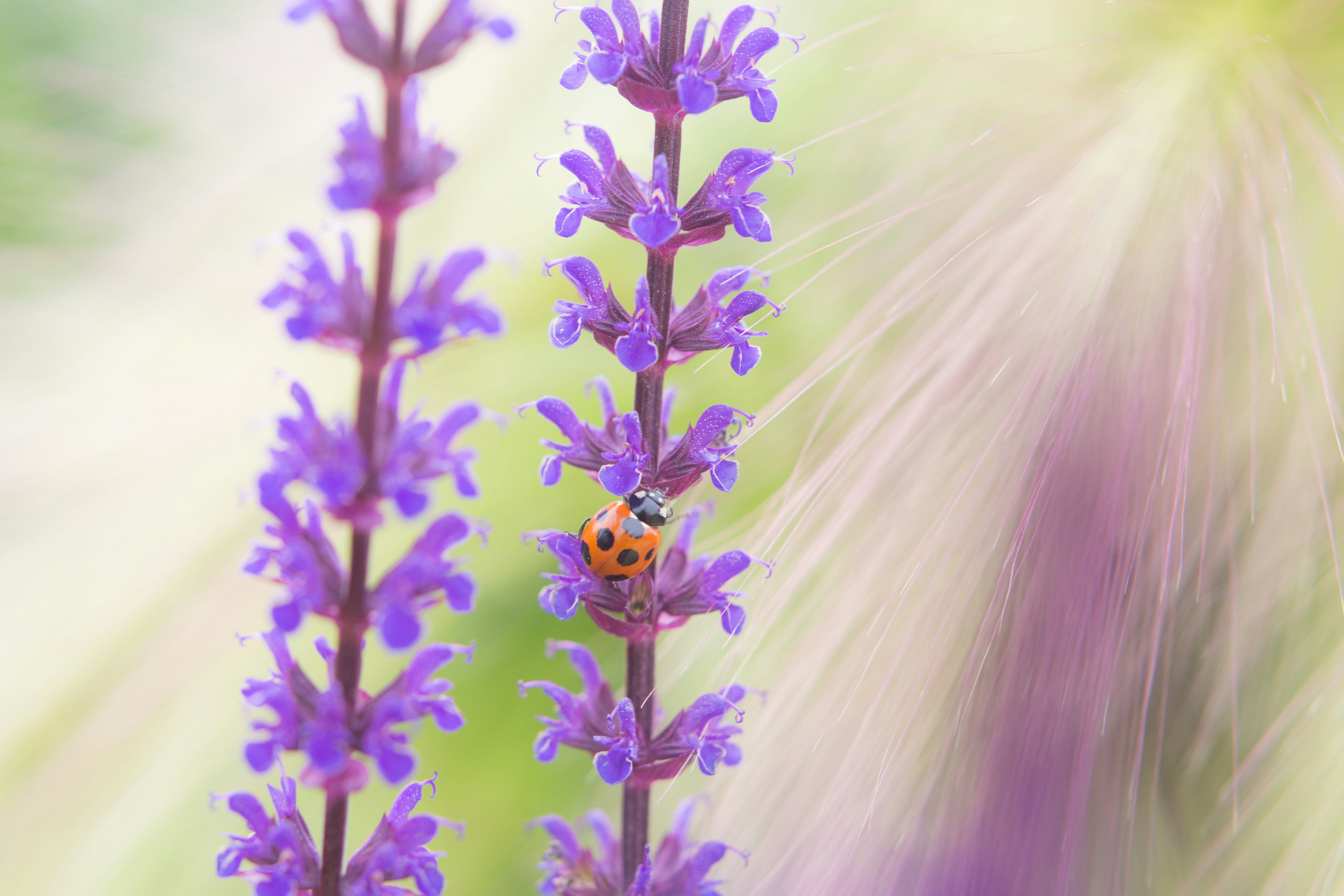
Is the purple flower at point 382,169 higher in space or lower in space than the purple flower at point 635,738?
higher

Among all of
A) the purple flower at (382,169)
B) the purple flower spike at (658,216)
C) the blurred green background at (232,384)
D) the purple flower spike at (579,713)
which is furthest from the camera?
the blurred green background at (232,384)

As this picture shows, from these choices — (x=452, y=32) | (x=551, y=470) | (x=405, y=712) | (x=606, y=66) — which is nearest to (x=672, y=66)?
(x=606, y=66)

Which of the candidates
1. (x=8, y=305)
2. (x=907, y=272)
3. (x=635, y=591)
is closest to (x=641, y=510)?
(x=635, y=591)

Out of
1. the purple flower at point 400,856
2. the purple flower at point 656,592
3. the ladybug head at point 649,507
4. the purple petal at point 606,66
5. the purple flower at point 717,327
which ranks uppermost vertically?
the purple petal at point 606,66

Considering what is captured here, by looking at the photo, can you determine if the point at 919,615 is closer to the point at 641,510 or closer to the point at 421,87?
the point at 641,510

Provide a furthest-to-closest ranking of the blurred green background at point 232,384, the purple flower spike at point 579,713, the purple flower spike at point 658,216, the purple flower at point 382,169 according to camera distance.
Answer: the blurred green background at point 232,384 < the purple flower spike at point 579,713 < the purple flower spike at point 658,216 < the purple flower at point 382,169

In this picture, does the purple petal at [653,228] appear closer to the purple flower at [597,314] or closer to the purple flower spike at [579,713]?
the purple flower at [597,314]

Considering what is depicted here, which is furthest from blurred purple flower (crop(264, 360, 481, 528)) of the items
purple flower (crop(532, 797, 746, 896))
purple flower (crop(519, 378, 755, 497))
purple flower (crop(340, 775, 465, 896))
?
purple flower (crop(532, 797, 746, 896))

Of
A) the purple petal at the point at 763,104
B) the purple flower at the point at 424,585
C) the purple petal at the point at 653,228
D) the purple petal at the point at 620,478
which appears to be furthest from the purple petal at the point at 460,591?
the purple petal at the point at 763,104
